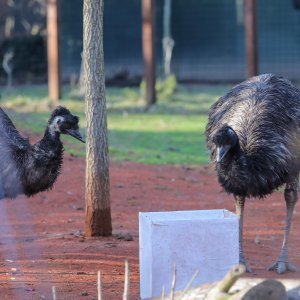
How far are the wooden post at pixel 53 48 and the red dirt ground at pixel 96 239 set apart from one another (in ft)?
22.9

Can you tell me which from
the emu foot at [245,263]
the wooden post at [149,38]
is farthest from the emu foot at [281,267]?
the wooden post at [149,38]

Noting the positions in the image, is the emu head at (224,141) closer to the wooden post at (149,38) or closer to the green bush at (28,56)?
the wooden post at (149,38)

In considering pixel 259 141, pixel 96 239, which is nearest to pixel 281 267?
pixel 259 141

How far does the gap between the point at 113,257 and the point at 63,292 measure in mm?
1088

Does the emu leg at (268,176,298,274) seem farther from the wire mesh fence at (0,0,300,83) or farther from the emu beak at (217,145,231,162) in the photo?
the wire mesh fence at (0,0,300,83)

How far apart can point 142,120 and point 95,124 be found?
9512mm

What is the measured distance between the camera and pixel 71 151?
13508 mm

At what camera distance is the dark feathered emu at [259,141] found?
708 cm

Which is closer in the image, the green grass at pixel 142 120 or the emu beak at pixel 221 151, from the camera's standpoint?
the emu beak at pixel 221 151

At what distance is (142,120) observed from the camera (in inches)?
699

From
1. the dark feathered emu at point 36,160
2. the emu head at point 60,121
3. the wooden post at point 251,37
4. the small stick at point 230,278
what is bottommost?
the small stick at point 230,278

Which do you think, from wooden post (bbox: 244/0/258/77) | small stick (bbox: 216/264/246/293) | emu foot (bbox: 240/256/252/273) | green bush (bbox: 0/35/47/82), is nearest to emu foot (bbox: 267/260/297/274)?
emu foot (bbox: 240/256/252/273)

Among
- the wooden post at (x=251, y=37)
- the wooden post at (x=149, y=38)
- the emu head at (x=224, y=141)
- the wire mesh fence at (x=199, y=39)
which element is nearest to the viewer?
the emu head at (x=224, y=141)

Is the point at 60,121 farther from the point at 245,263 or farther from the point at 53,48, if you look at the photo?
the point at 53,48
